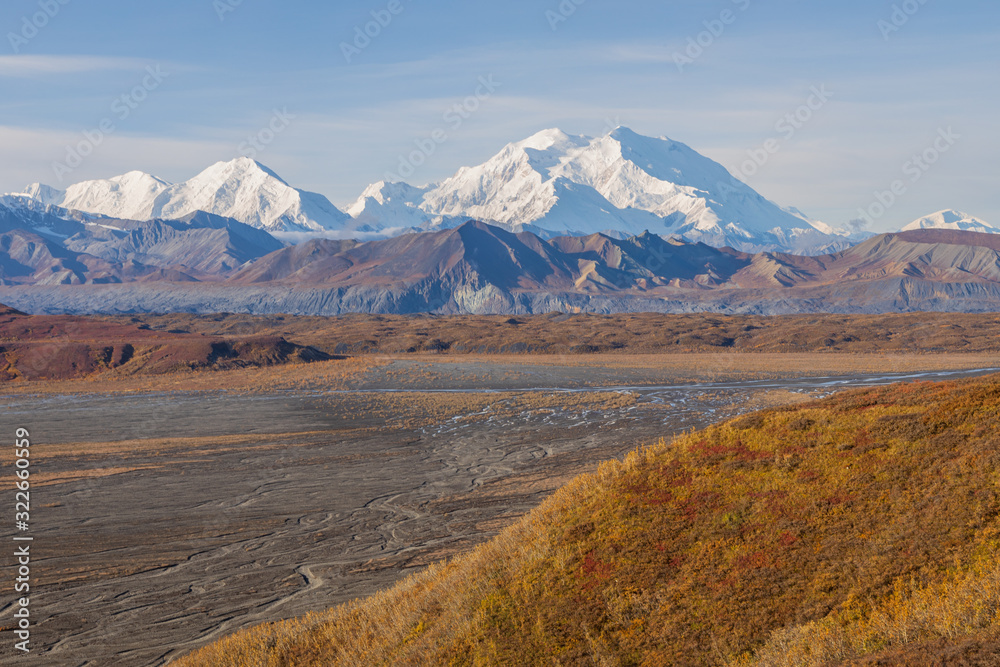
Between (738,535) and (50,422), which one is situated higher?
(738,535)

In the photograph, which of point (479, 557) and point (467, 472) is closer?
point (479, 557)

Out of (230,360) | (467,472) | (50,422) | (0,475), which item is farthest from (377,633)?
(230,360)

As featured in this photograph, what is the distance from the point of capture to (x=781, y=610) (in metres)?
11.6

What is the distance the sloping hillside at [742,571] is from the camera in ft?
35.6

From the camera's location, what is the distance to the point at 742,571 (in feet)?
41.9

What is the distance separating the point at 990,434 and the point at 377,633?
1291 centimetres

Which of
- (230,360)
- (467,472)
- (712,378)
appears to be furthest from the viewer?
(230,360)

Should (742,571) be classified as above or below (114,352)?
above

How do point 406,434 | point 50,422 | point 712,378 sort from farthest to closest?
1. point 712,378
2. point 50,422
3. point 406,434

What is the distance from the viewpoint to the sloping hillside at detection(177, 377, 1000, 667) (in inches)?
427

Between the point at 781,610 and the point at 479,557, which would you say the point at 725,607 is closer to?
the point at 781,610

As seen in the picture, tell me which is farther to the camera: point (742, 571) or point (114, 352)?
point (114, 352)

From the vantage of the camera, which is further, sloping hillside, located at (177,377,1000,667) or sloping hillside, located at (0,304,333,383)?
sloping hillside, located at (0,304,333,383)

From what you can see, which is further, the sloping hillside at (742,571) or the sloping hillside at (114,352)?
the sloping hillside at (114,352)
